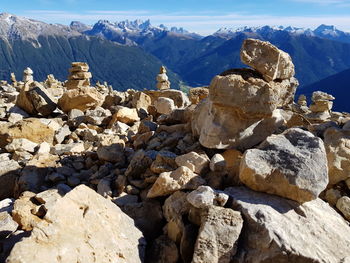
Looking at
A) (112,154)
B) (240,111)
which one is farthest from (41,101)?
(240,111)

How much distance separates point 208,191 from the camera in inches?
223

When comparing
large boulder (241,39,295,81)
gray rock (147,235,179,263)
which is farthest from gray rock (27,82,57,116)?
gray rock (147,235,179,263)

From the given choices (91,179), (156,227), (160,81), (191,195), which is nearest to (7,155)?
(91,179)

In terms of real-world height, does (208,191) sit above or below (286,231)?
above

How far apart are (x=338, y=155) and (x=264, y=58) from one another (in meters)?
2.58

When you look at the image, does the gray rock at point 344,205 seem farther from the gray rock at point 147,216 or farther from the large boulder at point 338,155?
the gray rock at point 147,216

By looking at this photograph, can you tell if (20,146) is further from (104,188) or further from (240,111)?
(240,111)

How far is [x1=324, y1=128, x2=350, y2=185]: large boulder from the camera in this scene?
728 centimetres

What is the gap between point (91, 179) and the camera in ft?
27.3

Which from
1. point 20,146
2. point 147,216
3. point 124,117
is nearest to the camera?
point 147,216

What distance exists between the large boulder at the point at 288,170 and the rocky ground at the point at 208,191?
2 cm

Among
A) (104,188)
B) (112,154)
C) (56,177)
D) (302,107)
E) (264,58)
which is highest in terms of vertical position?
(264,58)

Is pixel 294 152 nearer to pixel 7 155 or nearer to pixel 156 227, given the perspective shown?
pixel 156 227

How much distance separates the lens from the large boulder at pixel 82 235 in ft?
15.1
